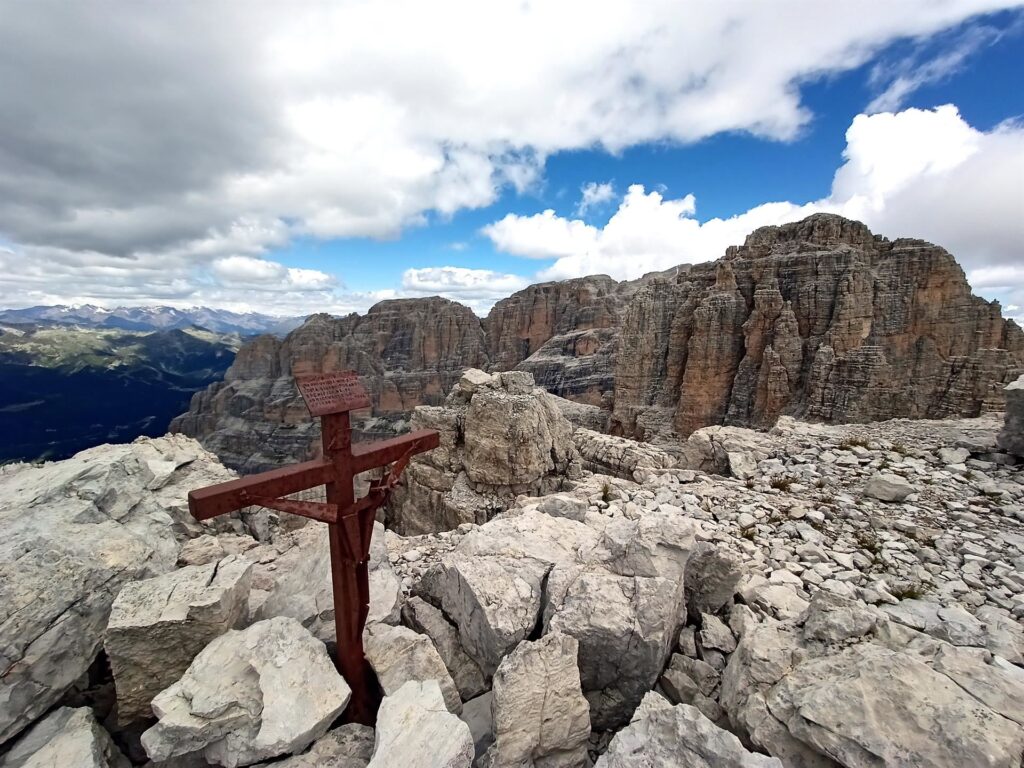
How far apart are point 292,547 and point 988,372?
4453cm

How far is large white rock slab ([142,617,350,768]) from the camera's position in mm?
3551

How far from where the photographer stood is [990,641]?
4352 millimetres

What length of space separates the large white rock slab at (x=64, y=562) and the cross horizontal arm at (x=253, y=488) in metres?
1.89

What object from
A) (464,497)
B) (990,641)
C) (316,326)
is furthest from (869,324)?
(316,326)

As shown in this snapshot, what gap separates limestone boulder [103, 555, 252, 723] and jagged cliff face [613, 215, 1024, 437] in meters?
41.5

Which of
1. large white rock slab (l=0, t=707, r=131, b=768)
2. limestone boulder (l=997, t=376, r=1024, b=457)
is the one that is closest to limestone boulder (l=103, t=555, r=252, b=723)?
large white rock slab (l=0, t=707, r=131, b=768)

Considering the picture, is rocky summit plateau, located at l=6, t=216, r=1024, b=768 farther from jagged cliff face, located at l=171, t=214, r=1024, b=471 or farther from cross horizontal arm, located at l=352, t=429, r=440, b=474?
jagged cliff face, located at l=171, t=214, r=1024, b=471

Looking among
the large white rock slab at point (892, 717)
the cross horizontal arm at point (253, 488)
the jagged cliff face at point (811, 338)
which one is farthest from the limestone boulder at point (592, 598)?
the jagged cliff face at point (811, 338)

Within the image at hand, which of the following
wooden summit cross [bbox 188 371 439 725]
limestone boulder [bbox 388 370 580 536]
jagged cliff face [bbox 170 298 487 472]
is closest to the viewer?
wooden summit cross [bbox 188 371 439 725]

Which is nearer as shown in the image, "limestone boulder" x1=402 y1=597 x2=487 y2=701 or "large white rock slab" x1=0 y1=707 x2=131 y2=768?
"large white rock slab" x1=0 y1=707 x2=131 y2=768

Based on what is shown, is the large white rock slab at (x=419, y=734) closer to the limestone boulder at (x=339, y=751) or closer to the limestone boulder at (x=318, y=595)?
the limestone boulder at (x=339, y=751)

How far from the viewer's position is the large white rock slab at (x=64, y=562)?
12.7 ft

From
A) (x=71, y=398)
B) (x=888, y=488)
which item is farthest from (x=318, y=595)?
(x=71, y=398)

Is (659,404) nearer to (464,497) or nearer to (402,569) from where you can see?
(464,497)
